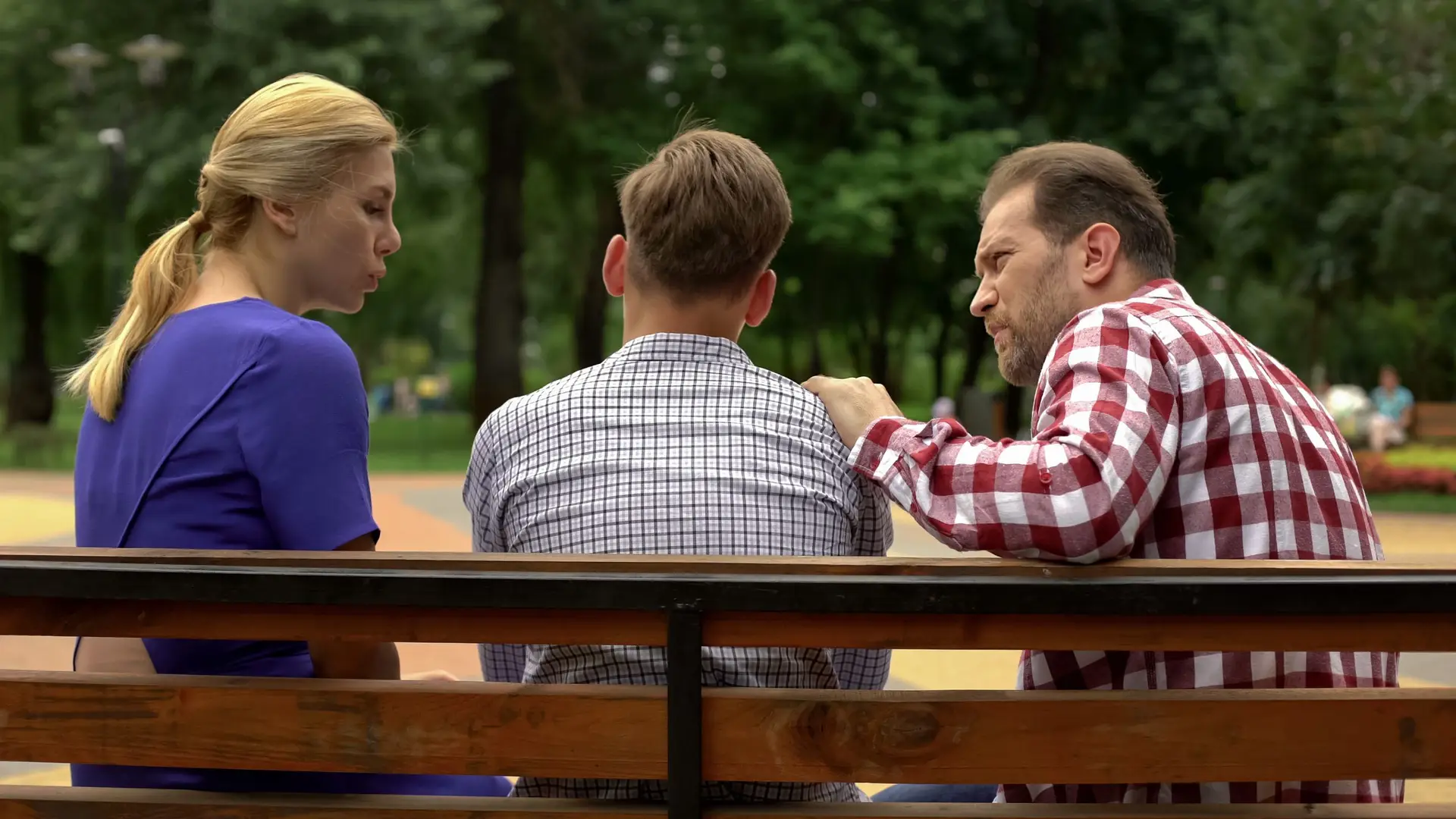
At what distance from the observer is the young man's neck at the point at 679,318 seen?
223 cm

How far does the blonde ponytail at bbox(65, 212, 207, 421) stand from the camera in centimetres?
223

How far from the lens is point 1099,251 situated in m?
2.30

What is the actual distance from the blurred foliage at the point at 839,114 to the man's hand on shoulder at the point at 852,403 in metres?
20.5

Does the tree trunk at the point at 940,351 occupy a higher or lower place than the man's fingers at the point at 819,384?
lower

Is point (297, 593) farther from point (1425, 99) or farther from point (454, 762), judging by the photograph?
point (1425, 99)

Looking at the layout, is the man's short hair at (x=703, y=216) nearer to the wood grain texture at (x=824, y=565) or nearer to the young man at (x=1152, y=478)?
the young man at (x=1152, y=478)

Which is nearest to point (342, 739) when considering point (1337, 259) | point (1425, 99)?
point (1425, 99)

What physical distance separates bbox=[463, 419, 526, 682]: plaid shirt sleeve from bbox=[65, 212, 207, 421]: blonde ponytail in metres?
0.51

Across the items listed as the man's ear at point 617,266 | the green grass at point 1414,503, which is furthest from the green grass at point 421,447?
the man's ear at point 617,266

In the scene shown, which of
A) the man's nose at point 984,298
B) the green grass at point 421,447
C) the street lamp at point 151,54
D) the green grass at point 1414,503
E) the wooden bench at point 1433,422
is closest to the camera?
the man's nose at point 984,298

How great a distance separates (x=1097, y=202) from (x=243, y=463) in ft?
4.20

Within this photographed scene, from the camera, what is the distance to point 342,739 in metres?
1.84

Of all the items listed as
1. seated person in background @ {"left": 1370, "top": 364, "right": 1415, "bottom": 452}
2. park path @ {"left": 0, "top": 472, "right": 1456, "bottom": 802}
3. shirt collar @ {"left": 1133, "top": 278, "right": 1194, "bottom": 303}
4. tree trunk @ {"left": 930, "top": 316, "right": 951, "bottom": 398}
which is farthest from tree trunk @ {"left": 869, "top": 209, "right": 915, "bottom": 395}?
shirt collar @ {"left": 1133, "top": 278, "right": 1194, "bottom": 303}

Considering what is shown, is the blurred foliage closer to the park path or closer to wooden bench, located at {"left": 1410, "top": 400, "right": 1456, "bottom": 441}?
wooden bench, located at {"left": 1410, "top": 400, "right": 1456, "bottom": 441}
